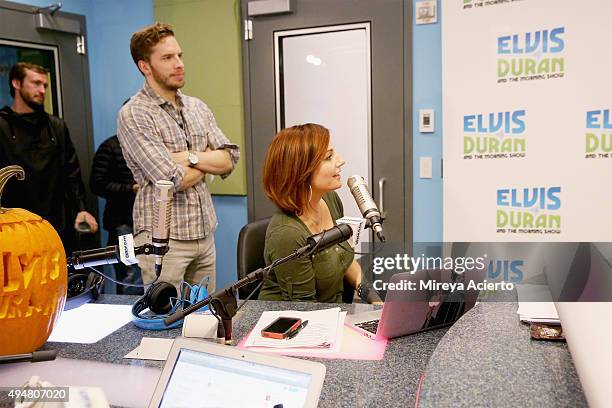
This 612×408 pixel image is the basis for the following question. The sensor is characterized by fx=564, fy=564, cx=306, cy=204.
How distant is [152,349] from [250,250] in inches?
33.0

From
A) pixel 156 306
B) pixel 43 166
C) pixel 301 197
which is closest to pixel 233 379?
pixel 156 306

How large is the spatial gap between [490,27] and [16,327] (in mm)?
2420

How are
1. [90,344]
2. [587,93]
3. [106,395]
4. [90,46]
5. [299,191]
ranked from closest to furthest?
[106,395] < [90,344] < [299,191] < [587,93] < [90,46]

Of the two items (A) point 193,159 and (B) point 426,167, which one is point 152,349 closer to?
(A) point 193,159

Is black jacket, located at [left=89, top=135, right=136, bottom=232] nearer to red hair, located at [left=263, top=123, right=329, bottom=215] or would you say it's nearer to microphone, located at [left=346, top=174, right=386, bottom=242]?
red hair, located at [left=263, top=123, right=329, bottom=215]

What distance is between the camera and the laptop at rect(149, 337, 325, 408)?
0.90m

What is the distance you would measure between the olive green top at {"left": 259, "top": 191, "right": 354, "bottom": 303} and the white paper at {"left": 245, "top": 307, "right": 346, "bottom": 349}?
11.3 inches

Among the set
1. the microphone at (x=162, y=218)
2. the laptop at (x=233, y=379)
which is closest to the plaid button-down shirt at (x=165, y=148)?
the microphone at (x=162, y=218)

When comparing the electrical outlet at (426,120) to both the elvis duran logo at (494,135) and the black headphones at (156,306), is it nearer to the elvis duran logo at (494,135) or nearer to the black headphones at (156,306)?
the elvis duran logo at (494,135)

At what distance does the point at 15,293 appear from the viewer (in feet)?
4.12

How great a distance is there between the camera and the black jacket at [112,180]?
331 centimetres

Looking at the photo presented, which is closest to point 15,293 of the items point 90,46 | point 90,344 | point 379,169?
point 90,344

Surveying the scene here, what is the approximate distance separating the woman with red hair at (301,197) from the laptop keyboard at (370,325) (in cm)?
47

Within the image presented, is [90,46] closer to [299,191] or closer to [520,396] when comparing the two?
[299,191]
